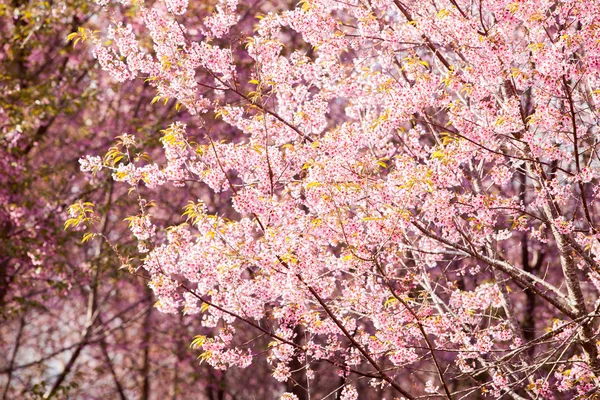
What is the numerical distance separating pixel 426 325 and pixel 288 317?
1142 millimetres

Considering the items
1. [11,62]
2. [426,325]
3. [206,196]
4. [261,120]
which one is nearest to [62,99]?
[11,62]

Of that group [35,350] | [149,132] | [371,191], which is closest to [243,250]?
[371,191]

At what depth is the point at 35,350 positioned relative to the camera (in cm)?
1573

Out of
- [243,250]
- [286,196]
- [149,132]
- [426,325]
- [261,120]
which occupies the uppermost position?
[149,132]

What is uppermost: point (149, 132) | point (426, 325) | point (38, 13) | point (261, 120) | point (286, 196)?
point (38, 13)

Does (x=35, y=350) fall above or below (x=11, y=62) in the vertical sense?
below

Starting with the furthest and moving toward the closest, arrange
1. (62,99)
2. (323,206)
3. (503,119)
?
1. (62,99)
2. (323,206)
3. (503,119)

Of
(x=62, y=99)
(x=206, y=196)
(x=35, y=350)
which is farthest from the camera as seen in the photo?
(x=35, y=350)

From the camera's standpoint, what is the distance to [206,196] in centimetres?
1441

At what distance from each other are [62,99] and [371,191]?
268 inches

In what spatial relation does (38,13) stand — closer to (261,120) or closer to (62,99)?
(62,99)

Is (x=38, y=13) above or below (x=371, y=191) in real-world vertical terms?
above

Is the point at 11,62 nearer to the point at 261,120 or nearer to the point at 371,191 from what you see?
the point at 261,120

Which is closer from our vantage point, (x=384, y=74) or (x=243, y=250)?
(x=243, y=250)
